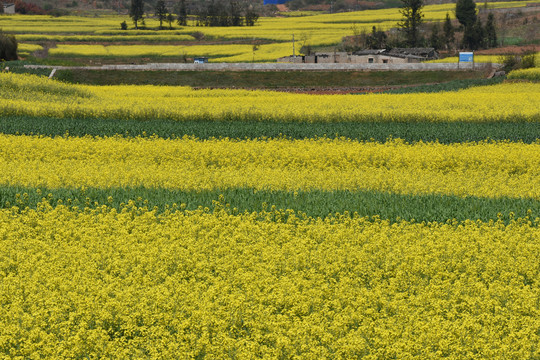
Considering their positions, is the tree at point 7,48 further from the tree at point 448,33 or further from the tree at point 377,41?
the tree at point 448,33

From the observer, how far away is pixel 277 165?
76.4ft

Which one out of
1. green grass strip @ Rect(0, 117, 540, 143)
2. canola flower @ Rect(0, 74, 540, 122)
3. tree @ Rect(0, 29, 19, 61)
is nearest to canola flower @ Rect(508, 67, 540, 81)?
canola flower @ Rect(0, 74, 540, 122)

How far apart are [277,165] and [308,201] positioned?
667cm

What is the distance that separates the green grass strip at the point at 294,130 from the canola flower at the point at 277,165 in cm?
166

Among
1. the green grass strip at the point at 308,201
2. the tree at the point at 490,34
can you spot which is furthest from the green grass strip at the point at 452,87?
the tree at the point at 490,34

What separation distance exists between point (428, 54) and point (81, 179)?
7556 cm

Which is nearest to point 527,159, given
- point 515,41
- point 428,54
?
point 428,54

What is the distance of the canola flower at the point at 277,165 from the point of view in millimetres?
18719

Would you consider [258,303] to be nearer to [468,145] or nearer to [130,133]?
[468,145]

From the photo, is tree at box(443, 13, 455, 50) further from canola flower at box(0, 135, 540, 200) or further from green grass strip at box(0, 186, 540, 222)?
green grass strip at box(0, 186, 540, 222)

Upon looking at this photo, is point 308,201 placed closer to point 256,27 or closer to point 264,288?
point 264,288

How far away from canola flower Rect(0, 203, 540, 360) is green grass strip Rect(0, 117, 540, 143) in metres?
14.4

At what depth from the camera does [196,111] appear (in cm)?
3538

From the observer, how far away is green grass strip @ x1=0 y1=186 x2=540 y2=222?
15.8m
